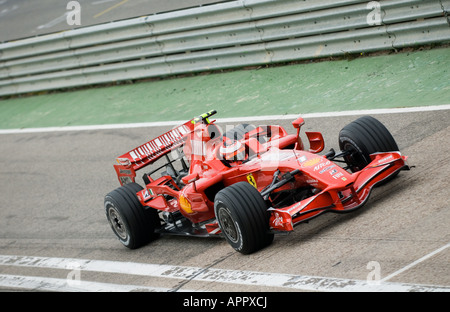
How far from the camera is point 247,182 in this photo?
7812mm

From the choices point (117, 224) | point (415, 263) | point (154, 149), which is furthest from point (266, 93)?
point (415, 263)

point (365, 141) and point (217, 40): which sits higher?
point (217, 40)

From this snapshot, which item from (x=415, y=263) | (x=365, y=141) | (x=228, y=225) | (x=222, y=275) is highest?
(x=365, y=141)

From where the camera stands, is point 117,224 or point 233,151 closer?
point 233,151

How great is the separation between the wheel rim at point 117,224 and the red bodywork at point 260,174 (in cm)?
45

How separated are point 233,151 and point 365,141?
4.98 ft

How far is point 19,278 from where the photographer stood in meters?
9.50

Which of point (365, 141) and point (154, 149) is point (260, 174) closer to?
point (365, 141)

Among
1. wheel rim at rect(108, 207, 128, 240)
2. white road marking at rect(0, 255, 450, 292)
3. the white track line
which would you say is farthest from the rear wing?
the white track line

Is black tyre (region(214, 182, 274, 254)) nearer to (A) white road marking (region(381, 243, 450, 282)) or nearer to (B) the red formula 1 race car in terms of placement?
(B) the red formula 1 race car

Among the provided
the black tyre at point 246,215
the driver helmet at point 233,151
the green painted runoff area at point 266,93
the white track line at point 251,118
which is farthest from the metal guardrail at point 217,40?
the black tyre at point 246,215

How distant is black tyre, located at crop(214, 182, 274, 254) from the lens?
7395mm

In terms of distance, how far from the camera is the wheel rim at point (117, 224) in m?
9.34
